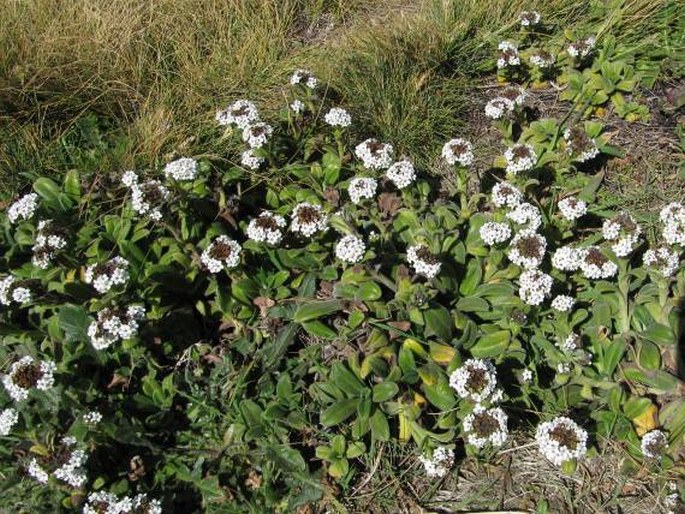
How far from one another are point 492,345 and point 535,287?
277 millimetres

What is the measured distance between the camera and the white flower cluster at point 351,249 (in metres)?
2.64

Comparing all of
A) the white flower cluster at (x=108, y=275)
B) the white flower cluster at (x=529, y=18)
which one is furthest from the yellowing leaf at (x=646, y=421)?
the white flower cluster at (x=529, y=18)

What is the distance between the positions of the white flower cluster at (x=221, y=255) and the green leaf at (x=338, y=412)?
0.67 meters

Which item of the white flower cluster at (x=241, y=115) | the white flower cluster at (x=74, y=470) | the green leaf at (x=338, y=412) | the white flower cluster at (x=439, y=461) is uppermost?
the white flower cluster at (x=241, y=115)

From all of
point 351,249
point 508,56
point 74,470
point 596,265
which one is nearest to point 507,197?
point 596,265

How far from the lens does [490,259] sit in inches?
113

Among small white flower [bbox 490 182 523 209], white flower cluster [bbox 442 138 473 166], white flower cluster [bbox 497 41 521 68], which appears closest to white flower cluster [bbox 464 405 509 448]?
small white flower [bbox 490 182 523 209]

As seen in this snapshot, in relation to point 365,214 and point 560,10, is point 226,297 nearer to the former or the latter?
point 365,214

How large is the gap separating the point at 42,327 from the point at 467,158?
75.2 inches

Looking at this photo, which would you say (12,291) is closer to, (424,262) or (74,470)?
(74,470)

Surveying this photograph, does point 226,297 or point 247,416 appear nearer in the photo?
point 247,416

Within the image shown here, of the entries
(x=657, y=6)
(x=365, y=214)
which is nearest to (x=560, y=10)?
(x=657, y=6)

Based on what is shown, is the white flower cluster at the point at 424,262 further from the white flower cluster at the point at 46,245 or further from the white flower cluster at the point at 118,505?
the white flower cluster at the point at 46,245

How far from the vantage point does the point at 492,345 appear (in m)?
2.68
